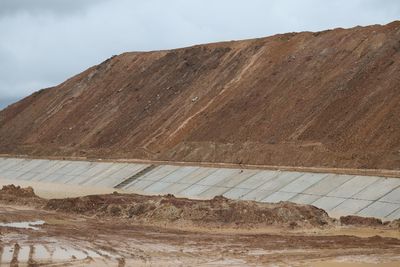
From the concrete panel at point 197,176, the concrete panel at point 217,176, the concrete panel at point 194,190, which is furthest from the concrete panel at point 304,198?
the concrete panel at point 197,176

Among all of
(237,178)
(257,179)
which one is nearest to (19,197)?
(237,178)

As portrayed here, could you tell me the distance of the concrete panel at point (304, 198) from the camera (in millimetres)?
27698

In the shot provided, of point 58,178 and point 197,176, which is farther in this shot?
point 58,178

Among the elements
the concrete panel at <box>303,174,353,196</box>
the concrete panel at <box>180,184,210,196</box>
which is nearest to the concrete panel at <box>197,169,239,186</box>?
the concrete panel at <box>180,184,210,196</box>

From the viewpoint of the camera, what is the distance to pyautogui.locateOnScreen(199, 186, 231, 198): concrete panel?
107ft

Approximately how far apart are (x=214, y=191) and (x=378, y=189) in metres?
9.30

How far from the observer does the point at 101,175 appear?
43.9m

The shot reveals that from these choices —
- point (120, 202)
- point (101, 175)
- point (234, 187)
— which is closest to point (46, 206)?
point (120, 202)

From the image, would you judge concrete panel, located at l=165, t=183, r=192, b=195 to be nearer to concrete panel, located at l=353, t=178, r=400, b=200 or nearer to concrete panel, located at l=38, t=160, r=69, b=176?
concrete panel, located at l=353, t=178, r=400, b=200

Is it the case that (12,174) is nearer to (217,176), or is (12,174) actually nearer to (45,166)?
(45,166)

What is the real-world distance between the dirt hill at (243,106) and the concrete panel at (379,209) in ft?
15.8

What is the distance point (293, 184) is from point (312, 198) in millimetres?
2398

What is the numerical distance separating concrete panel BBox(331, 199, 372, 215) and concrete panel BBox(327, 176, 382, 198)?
600 millimetres

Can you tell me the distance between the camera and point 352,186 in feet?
90.7
